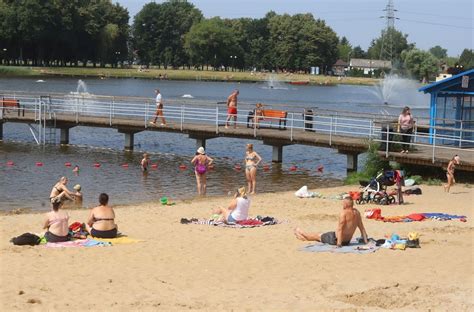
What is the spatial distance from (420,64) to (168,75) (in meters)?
45.2

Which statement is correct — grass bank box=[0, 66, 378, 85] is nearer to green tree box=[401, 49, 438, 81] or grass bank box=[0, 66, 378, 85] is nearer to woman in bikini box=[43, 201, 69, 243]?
green tree box=[401, 49, 438, 81]

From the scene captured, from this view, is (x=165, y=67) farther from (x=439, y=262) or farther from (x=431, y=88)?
(x=439, y=262)

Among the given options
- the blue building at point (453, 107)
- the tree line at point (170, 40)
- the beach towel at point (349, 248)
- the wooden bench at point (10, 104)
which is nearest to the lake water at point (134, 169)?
the wooden bench at point (10, 104)

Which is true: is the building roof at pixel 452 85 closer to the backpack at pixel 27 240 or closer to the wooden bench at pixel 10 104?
the backpack at pixel 27 240

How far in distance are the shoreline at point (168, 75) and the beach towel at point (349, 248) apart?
368 ft

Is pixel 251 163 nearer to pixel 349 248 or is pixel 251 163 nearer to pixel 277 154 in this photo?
pixel 349 248

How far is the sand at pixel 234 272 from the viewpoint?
36.9 ft

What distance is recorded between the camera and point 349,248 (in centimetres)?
1472

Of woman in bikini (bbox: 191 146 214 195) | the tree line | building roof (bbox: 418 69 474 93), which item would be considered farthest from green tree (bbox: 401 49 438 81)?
woman in bikini (bbox: 191 146 214 195)

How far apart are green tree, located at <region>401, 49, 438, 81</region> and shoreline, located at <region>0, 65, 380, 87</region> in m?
10.2

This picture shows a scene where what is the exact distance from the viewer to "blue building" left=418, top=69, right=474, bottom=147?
27656mm

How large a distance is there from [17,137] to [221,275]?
104ft

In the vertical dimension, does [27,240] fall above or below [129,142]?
above

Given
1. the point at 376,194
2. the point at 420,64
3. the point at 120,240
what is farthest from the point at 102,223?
the point at 420,64
